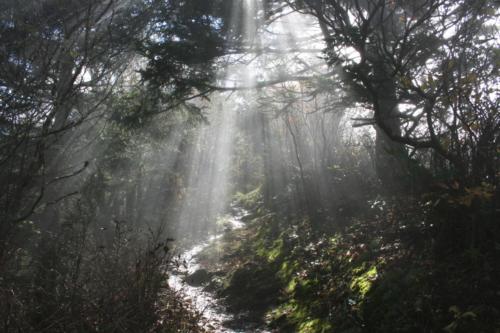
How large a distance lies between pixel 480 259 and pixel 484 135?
1.34m

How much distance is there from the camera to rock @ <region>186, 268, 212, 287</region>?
9875 mm

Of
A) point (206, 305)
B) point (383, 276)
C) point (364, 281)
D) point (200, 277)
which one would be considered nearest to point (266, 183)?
point (200, 277)

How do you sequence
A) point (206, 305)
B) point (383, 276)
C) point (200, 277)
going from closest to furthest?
point (383, 276), point (206, 305), point (200, 277)

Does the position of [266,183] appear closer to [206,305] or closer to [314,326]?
[206,305]

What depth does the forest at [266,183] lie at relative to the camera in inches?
146

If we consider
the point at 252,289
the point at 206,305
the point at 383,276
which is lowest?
the point at 383,276

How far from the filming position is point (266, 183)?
1836 centimetres

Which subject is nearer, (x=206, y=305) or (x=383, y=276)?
(x=383, y=276)

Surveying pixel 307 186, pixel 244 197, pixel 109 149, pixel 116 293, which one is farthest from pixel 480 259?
pixel 244 197

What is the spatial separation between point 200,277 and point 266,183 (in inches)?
342

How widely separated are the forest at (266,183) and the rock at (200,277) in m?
0.04

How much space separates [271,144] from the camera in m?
19.4

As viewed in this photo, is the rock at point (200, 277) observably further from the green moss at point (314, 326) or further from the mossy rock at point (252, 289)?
the green moss at point (314, 326)

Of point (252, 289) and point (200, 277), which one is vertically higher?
point (200, 277)
